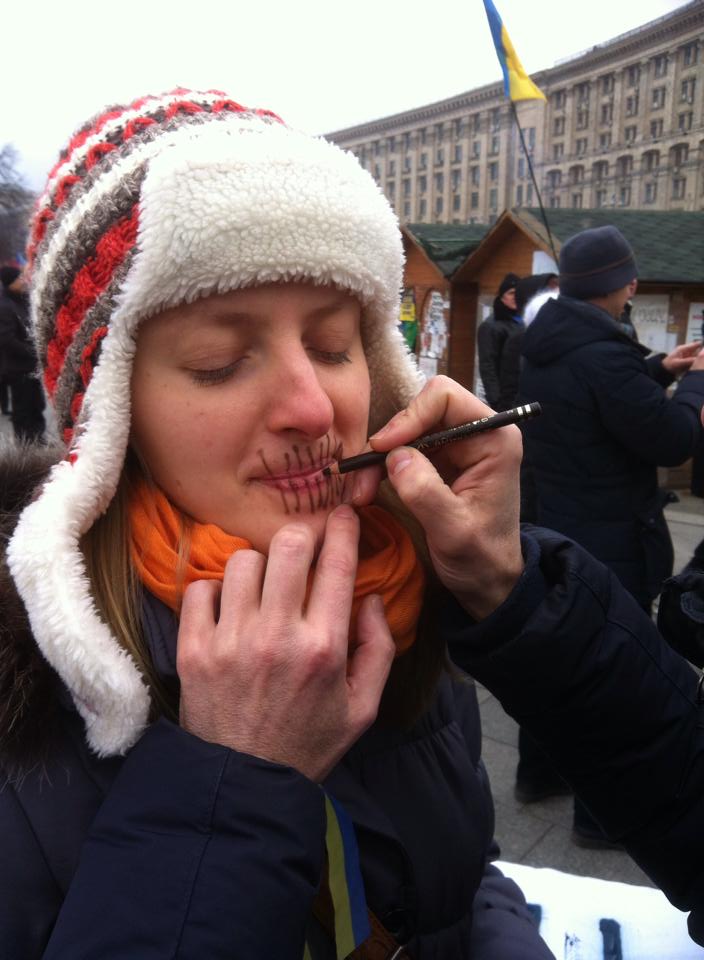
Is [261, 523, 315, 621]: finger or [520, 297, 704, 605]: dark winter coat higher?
[261, 523, 315, 621]: finger

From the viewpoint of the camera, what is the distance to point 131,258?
37.4 inches

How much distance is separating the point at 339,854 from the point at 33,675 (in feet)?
1.58

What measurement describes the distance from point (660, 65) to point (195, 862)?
27.1ft

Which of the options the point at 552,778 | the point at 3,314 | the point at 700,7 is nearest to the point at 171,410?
the point at 552,778

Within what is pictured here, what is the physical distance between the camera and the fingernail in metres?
1.00

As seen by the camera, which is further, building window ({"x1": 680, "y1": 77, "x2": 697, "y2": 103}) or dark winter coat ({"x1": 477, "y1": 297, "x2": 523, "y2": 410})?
building window ({"x1": 680, "y1": 77, "x2": 697, "y2": 103})

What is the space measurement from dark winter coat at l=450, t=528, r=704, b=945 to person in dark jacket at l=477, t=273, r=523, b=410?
4.27m

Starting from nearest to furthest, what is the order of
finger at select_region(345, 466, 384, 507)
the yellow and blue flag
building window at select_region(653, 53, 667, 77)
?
1. finger at select_region(345, 466, 384, 507)
2. the yellow and blue flag
3. building window at select_region(653, 53, 667, 77)

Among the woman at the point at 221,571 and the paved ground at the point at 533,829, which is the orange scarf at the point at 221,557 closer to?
the woman at the point at 221,571

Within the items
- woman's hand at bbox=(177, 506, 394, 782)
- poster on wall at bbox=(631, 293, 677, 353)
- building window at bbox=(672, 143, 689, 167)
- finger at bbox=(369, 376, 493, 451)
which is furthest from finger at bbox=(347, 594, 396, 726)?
building window at bbox=(672, 143, 689, 167)

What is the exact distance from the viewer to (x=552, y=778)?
3.28 m

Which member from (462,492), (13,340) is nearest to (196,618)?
(462,492)

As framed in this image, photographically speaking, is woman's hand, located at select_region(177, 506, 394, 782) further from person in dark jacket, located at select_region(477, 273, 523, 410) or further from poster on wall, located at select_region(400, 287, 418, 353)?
poster on wall, located at select_region(400, 287, 418, 353)

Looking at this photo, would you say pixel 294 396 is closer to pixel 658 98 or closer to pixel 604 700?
pixel 604 700
